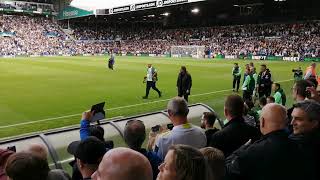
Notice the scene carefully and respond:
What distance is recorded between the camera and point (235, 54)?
62562 millimetres

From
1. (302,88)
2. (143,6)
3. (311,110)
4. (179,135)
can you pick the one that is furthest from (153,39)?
(311,110)

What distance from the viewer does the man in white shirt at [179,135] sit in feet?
16.4

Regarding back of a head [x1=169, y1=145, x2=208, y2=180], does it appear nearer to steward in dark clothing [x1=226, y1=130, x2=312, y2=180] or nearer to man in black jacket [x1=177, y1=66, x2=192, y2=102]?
steward in dark clothing [x1=226, y1=130, x2=312, y2=180]

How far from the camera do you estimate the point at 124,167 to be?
2.31 metres

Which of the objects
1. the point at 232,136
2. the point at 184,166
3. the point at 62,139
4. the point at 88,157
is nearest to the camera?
the point at 184,166

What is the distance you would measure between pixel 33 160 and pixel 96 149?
0.68 meters

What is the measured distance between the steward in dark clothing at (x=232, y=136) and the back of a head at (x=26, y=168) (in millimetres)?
2534

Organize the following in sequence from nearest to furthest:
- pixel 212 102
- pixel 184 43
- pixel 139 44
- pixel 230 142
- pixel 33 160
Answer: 1. pixel 33 160
2. pixel 230 142
3. pixel 212 102
4. pixel 184 43
5. pixel 139 44

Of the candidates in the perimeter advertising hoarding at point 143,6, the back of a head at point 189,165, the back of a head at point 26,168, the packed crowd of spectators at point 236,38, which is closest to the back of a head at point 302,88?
the back of a head at point 189,165

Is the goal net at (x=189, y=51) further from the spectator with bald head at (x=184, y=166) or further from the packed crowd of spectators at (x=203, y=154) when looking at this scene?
the spectator with bald head at (x=184, y=166)

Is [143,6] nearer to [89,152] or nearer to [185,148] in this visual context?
[89,152]

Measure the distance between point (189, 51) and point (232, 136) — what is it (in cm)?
6271

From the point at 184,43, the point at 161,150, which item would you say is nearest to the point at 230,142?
the point at 161,150

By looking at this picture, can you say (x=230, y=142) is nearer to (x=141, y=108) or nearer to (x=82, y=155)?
(x=82, y=155)
